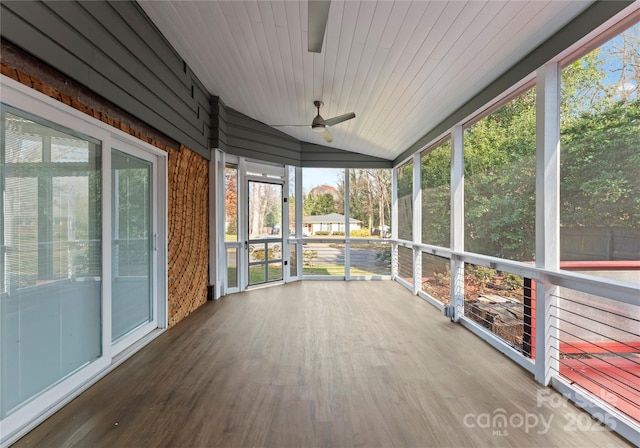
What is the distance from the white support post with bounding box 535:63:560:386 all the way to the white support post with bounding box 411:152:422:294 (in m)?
2.67

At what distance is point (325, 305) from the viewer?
14.1ft

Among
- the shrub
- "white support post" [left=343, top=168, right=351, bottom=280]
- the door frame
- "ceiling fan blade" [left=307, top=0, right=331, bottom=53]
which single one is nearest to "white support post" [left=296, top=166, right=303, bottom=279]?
the door frame

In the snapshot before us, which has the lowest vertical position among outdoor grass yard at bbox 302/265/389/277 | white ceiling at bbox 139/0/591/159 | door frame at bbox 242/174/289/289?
outdoor grass yard at bbox 302/265/389/277

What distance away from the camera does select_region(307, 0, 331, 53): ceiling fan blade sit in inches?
63.9

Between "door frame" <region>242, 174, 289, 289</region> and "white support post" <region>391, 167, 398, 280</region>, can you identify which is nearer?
"door frame" <region>242, 174, 289, 289</region>

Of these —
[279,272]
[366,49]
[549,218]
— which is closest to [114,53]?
[366,49]

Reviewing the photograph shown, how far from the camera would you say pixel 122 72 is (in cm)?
238

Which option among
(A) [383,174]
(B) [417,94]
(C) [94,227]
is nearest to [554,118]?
(B) [417,94]

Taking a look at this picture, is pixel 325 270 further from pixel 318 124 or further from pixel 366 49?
pixel 366 49

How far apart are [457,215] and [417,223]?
1350 mm

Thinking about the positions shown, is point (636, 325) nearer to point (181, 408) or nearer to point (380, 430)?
point (380, 430)

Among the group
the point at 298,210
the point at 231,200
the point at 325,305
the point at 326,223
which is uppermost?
the point at 231,200

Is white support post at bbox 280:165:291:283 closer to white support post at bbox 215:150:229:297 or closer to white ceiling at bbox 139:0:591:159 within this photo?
white support post at bbox 215:150:229:297

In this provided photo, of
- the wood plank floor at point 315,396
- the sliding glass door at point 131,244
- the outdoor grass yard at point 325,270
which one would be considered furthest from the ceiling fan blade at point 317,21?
the outdoor grass yard at point 325,270
